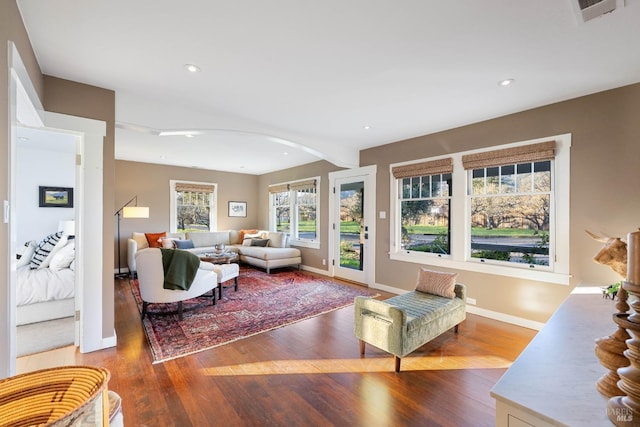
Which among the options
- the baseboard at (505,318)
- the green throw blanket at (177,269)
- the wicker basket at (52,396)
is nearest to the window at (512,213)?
the baseboard at (505,318)

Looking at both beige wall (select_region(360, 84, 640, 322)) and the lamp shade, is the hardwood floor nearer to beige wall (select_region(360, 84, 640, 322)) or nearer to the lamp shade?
beige wall (select_region(360, 84, 640, 322))

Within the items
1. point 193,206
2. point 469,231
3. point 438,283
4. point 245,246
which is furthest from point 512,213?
point 193,206

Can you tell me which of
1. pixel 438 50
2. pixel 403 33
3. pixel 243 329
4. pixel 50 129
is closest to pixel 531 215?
pixel 438 50

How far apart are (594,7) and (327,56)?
Result: 1642 mm

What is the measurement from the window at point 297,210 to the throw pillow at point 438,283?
3375 mm

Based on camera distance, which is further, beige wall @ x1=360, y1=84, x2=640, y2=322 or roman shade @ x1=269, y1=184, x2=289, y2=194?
roman shade @ x1=269, y1=184, x2=289, y2=194

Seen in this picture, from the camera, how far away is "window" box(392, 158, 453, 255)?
4.07m

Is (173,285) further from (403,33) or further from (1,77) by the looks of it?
(403,33)

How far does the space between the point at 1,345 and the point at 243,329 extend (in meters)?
2.02

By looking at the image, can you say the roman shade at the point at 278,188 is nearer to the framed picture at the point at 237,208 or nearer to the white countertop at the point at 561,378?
the framed picture at the point at 237,208

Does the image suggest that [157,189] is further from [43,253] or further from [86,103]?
[86,103]

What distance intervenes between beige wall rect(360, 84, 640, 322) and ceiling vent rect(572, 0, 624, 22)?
5.18 ft

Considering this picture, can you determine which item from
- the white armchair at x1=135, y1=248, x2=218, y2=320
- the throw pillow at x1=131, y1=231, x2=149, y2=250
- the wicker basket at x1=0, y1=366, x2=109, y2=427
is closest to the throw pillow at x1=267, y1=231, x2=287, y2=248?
the throw pillow at x1=131, y1=231, x2=149, y2=250

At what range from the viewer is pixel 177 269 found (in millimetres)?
A: 3275
